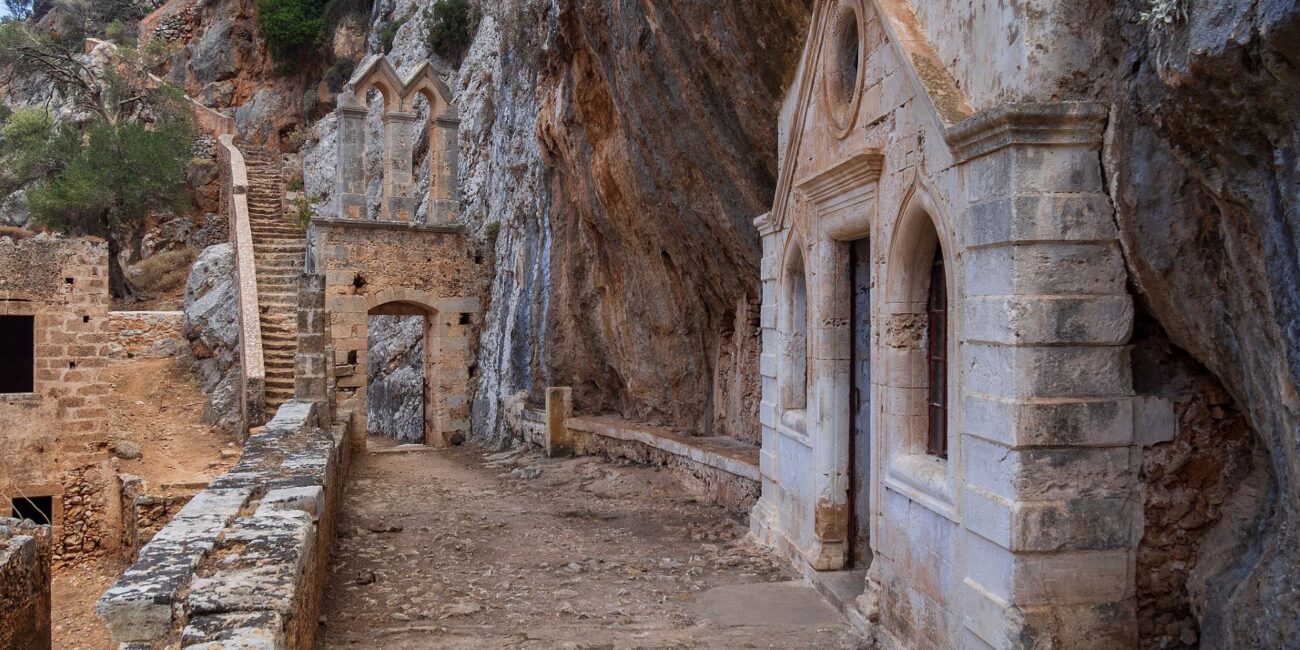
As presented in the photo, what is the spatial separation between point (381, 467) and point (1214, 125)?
12.3 m

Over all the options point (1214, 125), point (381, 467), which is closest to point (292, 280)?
point (381, 467)

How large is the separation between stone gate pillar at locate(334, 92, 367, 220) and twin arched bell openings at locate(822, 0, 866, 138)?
13.1 metres

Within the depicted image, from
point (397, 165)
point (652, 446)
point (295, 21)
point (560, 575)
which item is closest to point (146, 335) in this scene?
point (397, 165)

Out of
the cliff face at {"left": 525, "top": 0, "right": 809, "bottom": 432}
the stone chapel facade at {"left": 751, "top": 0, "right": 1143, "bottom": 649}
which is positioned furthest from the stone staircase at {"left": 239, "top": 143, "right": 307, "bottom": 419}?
the stone chapel facade at {"left": 751, "top": 0, "right": 1143, "bottom": 649}

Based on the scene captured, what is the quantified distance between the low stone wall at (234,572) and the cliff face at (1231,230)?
3.88 meters

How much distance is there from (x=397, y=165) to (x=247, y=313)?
4261mm

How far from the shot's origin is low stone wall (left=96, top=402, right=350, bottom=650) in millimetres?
4020

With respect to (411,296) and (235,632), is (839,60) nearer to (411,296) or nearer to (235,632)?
(235,632)

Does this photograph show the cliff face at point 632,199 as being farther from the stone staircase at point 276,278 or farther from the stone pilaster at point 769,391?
the stone staircase at point 276,278

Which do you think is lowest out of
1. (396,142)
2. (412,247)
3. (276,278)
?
(276,278)

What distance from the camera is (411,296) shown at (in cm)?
1786

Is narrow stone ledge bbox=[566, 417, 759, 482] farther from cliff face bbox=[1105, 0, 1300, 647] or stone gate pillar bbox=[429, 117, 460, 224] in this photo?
stone gate pillar bbox=[429, 117, 460, 224]

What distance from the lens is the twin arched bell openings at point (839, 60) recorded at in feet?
21.6

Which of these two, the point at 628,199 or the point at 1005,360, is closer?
the point at 1005,360
